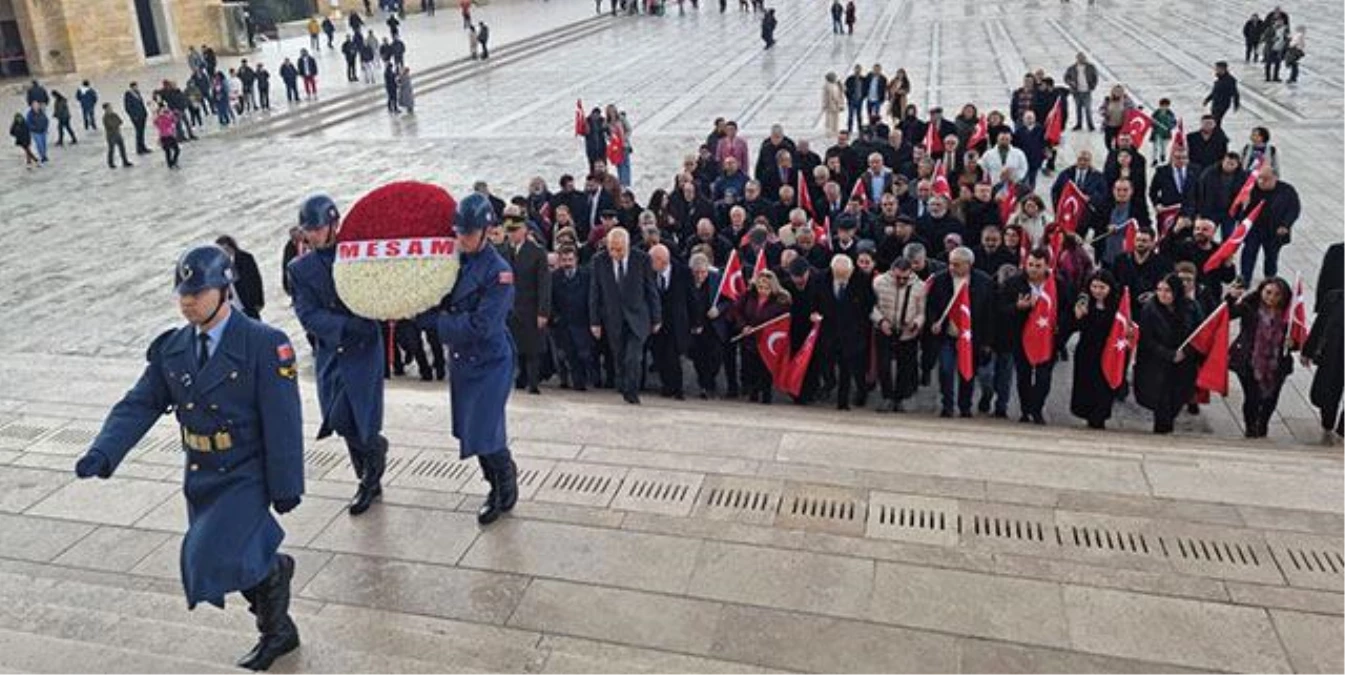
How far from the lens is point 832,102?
20.0 metres

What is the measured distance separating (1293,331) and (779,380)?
385 cm

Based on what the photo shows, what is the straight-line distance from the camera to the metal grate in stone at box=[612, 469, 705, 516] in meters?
5.79

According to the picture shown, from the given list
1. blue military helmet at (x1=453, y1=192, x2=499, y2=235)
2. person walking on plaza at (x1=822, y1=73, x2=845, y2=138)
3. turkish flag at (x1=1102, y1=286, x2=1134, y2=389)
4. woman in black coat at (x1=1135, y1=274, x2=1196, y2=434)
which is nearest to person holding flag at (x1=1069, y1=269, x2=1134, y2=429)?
turkish flag at (x1=1102, y1=286, x2=1134, y2=389)

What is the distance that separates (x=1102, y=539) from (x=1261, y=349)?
3.21 meters

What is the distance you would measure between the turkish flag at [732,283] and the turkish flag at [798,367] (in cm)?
61

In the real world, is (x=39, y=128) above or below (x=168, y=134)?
above

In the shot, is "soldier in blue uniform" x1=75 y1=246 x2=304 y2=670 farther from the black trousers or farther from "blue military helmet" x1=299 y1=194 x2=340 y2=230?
the black trousers

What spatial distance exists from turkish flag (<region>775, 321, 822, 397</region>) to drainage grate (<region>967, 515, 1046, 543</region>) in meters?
3.16

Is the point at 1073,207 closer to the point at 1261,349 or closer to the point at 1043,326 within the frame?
the point at 1043,326

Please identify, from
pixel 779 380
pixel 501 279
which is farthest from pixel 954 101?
pixel 501 279

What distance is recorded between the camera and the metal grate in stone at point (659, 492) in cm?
579

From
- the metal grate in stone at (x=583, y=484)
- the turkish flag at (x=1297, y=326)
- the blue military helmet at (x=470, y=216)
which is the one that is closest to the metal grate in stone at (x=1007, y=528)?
the metal grate in stone at (x=583, y=484)

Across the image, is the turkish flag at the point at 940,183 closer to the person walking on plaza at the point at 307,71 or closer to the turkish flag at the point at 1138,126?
the turkish flag at the point at 1138,126

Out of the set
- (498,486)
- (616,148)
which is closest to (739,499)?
(498,486)
